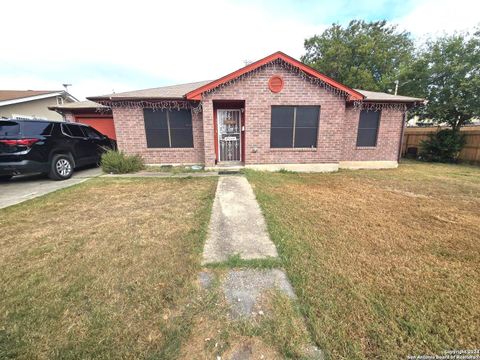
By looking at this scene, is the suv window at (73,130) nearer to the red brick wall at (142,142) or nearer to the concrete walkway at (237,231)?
the red brick wall at (142,142)

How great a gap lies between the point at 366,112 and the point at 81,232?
10.1 meters

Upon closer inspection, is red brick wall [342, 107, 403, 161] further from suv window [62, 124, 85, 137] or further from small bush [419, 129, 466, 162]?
suv window [62, 124, 85, 137]

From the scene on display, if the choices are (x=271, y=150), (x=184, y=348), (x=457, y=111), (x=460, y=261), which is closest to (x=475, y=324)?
(x=460, y=261)

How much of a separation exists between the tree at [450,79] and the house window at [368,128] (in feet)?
19.2

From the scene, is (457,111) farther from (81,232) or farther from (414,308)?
(81,232)

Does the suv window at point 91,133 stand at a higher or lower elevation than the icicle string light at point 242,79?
lower

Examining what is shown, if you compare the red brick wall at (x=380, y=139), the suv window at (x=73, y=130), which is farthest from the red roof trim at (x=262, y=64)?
the suv window at (x=73, y=130)

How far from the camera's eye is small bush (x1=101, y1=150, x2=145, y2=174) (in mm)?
7184

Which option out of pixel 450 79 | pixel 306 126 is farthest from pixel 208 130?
pixel 450 79

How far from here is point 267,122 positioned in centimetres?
740

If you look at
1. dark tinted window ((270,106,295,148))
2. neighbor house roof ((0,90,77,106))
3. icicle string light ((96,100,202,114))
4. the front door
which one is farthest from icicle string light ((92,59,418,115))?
neighbor house roof ((0,90,77,106))

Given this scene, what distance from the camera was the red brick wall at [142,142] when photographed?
7.77 metres

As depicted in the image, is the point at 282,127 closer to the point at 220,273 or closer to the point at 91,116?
the point at 220,273

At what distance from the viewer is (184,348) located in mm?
1432
